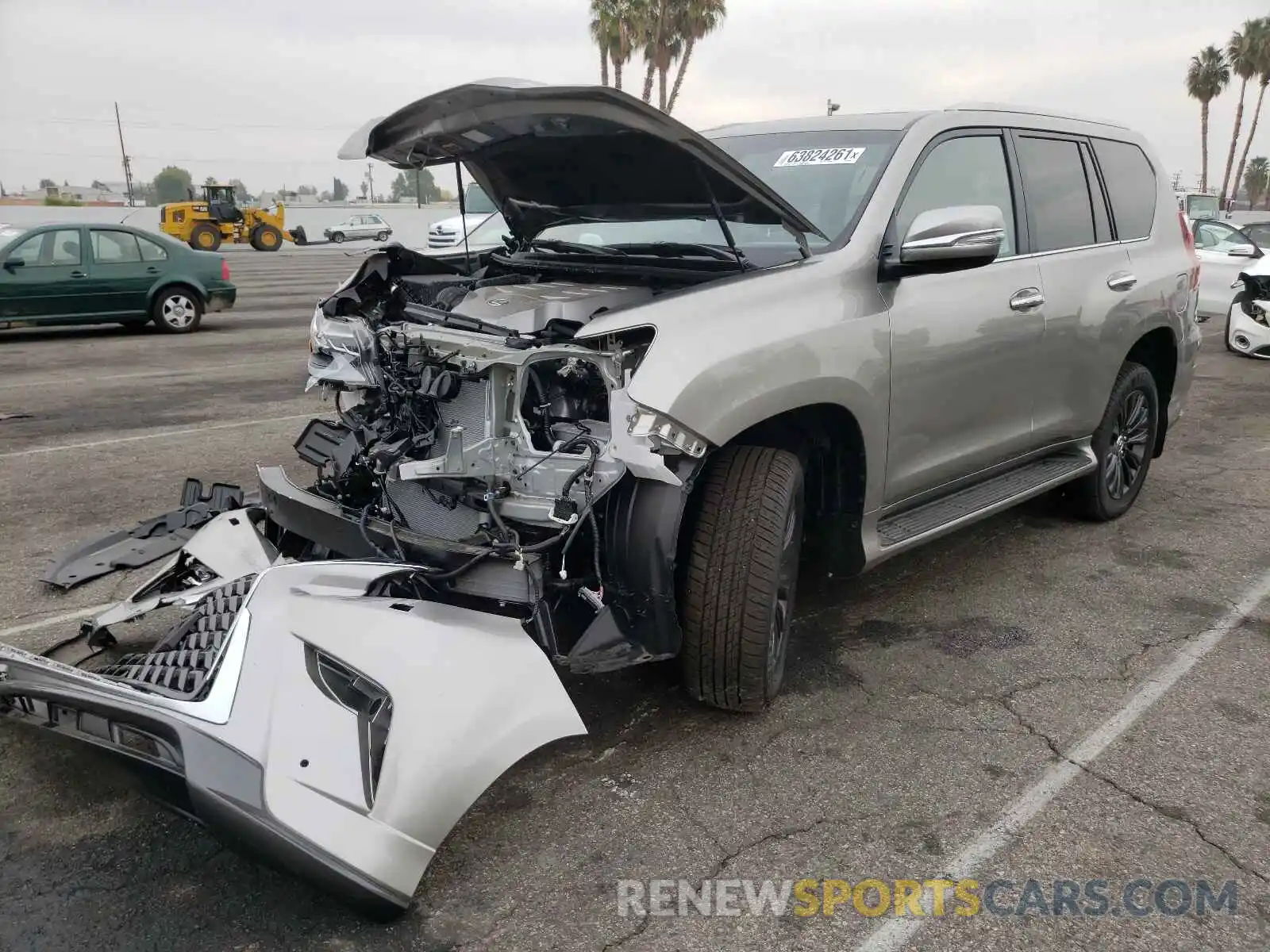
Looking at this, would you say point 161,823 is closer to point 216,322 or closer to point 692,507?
point 692,507

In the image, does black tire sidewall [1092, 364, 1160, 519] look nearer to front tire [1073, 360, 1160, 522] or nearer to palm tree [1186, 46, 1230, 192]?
front tire [1073, 360, 1160, 522]

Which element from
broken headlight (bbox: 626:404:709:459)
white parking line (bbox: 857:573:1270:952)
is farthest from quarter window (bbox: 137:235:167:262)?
white parking line (bbox: 857:573:1270:952)

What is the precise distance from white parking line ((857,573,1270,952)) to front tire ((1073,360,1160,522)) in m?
1.00

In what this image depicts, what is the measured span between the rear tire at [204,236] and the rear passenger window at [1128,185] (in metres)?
33.9

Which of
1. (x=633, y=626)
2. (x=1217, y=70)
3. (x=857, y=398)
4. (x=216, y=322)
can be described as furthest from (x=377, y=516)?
(x=1217, y=70)

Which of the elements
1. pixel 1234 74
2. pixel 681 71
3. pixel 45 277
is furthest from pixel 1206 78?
pixel 45 277

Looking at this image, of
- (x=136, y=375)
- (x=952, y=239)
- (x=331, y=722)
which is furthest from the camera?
(x=136, y=375)

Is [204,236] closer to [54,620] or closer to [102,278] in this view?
[102,278]

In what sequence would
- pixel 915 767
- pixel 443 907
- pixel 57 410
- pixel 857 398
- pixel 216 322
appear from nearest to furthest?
pixel 443 907 < pixel 915 767 < pixel 857 398 < pixel 57 410 < pixel 216 322

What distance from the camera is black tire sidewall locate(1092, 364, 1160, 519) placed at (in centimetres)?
489

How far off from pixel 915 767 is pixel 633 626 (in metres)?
0.97

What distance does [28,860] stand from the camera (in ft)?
8.43

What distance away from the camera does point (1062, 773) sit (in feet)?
9.79

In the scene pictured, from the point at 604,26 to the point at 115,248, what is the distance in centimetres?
2303
